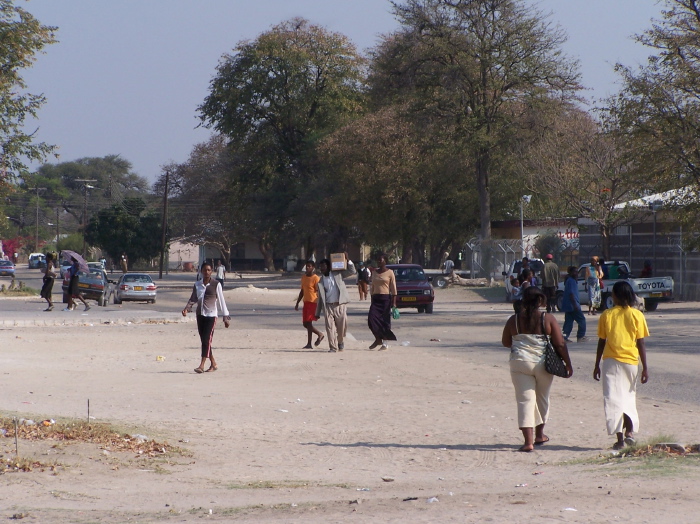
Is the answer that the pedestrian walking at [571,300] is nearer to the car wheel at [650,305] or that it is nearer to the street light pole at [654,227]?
the car wheel at [650,305]

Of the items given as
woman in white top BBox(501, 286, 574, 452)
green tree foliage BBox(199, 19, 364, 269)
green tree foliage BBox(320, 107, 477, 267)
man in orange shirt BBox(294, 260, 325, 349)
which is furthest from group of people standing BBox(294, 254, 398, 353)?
green tree foliage BBox(199, 19, 364, 269)

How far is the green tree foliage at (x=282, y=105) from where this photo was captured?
61.9 metres

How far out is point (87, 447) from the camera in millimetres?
8602

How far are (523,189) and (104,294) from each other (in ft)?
81.6

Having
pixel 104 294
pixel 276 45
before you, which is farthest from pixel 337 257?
pixel 276 45

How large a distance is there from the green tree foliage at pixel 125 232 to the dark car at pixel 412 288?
218 ft

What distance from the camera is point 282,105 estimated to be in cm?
6303

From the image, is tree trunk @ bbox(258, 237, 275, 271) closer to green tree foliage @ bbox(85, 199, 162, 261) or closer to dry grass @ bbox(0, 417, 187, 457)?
green tree foliage @ bbox(85, 199, 162, 261)

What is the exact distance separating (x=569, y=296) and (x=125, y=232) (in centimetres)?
8046

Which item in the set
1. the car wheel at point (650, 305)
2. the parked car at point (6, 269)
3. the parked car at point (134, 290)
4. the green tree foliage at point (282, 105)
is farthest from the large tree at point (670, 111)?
the parked car at point (6, 269)

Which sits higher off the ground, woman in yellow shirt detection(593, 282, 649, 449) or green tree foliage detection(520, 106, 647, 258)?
green tree foliage detection(520, 106, 647, 258)

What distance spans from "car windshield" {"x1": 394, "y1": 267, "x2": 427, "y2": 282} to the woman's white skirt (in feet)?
72.9

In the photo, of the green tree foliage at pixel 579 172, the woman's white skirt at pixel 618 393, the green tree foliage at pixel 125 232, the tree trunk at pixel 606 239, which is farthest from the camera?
the green tree foliage at pixel 125 232

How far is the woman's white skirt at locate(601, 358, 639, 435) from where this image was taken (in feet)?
28.4
